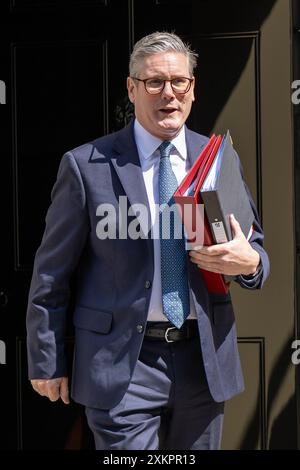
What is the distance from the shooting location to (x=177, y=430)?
9.39 feet

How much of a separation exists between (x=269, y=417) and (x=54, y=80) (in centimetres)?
189

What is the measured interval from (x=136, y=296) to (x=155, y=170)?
466 millimetres

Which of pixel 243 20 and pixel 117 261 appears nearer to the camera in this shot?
pixel 117 261

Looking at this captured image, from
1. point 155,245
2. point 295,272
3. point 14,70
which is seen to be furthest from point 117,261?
point 14,70

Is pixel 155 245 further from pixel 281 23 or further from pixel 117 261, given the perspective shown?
pixel 281 23

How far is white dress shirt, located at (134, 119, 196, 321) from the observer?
277 centimetres

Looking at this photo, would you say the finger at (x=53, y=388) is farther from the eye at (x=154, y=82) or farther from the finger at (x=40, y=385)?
the eye at (x=154, y=82)

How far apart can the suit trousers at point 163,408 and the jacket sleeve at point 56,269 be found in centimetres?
25
